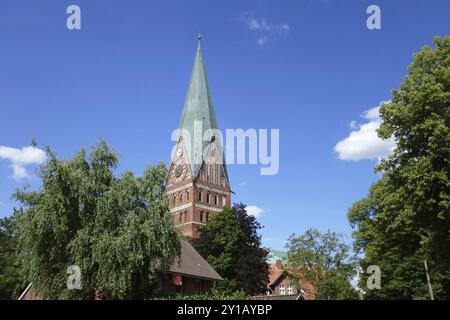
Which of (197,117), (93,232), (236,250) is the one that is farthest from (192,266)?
(197,117)

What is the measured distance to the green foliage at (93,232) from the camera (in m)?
25.6

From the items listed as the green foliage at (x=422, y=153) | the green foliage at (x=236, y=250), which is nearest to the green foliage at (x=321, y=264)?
the green foliage at (x=236, y=250)

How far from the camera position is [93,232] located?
2625 cm

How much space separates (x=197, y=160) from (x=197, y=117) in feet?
28.4

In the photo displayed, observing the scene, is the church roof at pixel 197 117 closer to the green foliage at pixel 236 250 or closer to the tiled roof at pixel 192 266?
the green foliage at pixel 236 250

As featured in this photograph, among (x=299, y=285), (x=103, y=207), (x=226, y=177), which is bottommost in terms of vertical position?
(x=299, y=285)

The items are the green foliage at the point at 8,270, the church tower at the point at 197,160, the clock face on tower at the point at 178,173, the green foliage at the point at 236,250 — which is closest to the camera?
the green foliage at the point at 8,270

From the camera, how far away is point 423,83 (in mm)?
26312

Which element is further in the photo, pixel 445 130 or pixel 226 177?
pixel 226 177

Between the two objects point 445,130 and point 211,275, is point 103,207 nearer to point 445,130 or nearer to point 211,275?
point 445,130

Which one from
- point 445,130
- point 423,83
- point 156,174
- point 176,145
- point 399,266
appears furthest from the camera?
point 176,145

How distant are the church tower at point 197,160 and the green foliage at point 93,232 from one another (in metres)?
66.4

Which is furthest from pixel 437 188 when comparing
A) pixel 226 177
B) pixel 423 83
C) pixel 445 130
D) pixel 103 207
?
pixel 226 177

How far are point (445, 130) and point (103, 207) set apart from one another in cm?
1798
